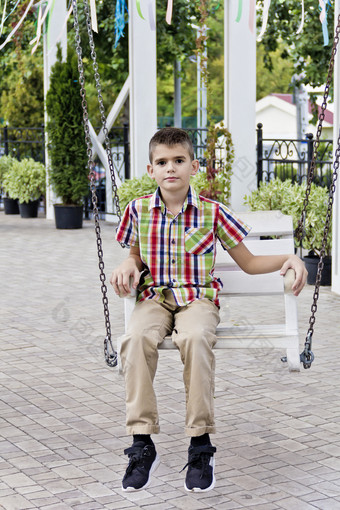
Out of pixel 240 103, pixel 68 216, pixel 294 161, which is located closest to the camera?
pixel 240 103

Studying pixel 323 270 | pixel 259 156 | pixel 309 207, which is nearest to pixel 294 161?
pixel 259 156

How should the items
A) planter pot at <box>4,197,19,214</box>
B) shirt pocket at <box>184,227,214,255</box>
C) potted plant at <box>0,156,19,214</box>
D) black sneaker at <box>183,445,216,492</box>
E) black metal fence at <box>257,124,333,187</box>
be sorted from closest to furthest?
black sneaker at <box>183,445,216,492</box>
shirt pocket at <box>184,227,214,255</box>
black metal fence at <box>257,124,333,187</box>
potted plant at <box>0,156,19,214</box>
planter pot at <box>4,197,19,214</box>

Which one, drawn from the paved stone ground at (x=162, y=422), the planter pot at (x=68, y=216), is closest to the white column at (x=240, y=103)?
the paved stone ground at (x=162, y=422)

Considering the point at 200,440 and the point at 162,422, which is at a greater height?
the point at 200,440

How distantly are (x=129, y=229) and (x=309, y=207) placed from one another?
16.1ft

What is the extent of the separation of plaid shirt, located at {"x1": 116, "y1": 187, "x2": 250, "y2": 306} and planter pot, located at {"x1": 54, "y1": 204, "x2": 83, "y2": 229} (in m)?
9.53

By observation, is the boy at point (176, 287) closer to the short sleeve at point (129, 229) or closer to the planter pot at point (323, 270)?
the short sleeve at point (129, 229)

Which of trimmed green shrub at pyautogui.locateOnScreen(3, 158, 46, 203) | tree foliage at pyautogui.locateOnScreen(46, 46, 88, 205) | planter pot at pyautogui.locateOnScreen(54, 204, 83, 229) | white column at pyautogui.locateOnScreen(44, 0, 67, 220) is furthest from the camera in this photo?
trimmed green shrub at pyautogui.locateOnScreen(3, 158, 46, 203)

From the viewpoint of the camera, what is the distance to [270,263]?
4250 mm

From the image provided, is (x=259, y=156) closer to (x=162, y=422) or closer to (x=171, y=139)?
(x=162, y=422)

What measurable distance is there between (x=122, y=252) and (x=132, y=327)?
7.19 metres

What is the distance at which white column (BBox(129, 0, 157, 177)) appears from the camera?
11703 millimetres

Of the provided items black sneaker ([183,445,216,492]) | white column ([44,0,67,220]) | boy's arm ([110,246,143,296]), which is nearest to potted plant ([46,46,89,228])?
white column ([44,0,67,220])

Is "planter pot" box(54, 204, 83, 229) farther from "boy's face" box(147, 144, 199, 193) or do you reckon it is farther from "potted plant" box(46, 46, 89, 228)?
"boy's face" box(147, 144, 199, 193)
